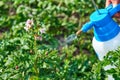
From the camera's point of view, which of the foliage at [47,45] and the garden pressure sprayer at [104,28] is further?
the foliage at [47,45]

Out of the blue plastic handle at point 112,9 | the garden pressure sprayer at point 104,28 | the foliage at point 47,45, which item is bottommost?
the foliage at point 47,45

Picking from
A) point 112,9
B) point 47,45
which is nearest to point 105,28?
point 112,9

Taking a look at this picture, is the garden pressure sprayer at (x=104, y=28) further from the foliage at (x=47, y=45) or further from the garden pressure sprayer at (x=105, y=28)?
the foliage at (x=47, y=45)

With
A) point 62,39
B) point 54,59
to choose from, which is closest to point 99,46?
point 54,59

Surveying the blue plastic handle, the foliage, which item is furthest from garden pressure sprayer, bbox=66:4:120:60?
the foliage

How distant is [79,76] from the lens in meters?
2.84

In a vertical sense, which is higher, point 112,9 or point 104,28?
point 112,9

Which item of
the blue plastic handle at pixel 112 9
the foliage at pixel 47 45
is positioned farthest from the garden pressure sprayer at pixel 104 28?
the foliage at pixel 47 45

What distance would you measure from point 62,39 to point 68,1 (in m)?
0.39

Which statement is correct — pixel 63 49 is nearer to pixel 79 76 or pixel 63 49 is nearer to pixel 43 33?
pixel 79 76

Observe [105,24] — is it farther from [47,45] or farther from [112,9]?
[47,45]

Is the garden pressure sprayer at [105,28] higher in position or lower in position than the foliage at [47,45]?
higher

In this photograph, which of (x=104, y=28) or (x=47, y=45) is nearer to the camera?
(x=104, y=28)

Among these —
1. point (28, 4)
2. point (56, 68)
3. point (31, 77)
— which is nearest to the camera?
point (31, 77)
